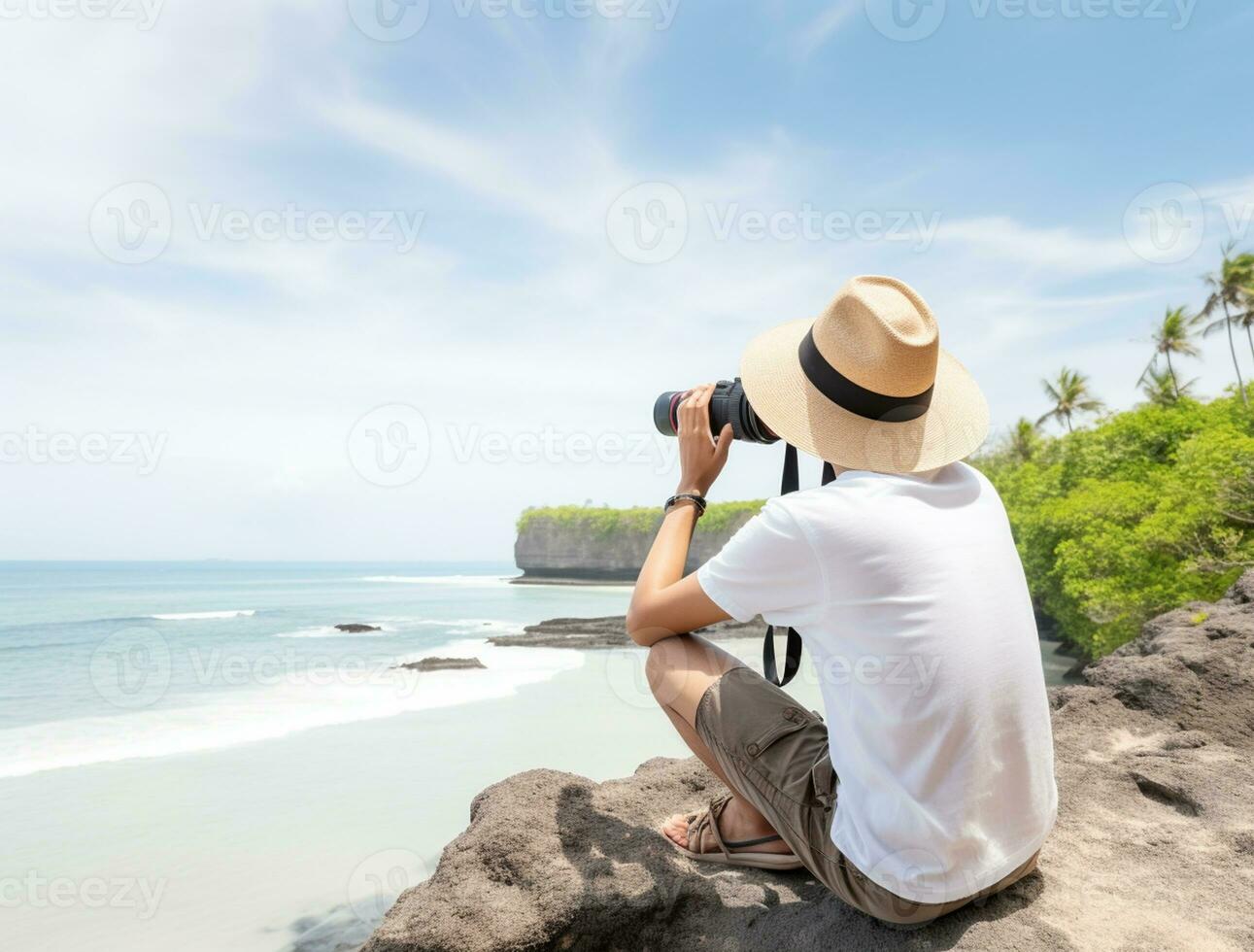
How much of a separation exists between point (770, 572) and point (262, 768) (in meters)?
6.69

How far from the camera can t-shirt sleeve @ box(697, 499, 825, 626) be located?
1265 millimetres

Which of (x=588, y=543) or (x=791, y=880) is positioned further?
(x=588, y=543)

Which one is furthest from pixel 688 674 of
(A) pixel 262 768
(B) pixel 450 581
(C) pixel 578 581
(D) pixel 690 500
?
(B) pixel 450 581

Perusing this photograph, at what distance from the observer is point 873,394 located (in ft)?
4.51

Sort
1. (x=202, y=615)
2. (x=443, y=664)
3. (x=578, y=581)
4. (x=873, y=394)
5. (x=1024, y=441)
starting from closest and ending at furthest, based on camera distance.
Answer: (x=873, y=394), (x=443, y=664), (x=202, y=615), (x=1024, y=441), (x=578, y=581)

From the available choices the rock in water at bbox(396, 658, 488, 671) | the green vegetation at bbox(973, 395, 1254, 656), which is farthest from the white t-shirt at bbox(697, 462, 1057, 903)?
the rock in water at bbox(396, 658, 488, 671)

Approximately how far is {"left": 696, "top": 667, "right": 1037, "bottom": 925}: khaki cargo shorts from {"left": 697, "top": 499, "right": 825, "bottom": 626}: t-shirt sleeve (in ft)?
0.99

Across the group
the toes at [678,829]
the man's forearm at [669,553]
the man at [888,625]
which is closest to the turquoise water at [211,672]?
the toes at [678,829]

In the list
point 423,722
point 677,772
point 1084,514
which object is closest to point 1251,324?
point 1084,514

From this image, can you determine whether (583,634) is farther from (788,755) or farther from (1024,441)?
(1024,441)

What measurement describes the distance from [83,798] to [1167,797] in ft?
21.9

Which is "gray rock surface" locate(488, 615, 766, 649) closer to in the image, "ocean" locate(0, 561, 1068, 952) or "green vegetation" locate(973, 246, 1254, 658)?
"ocean" locate(0, 561, 1068, 952)

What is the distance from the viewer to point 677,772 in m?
2.49

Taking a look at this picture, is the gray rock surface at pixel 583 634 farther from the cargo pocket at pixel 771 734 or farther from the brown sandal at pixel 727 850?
the cargo pocket at pixel 771 734
